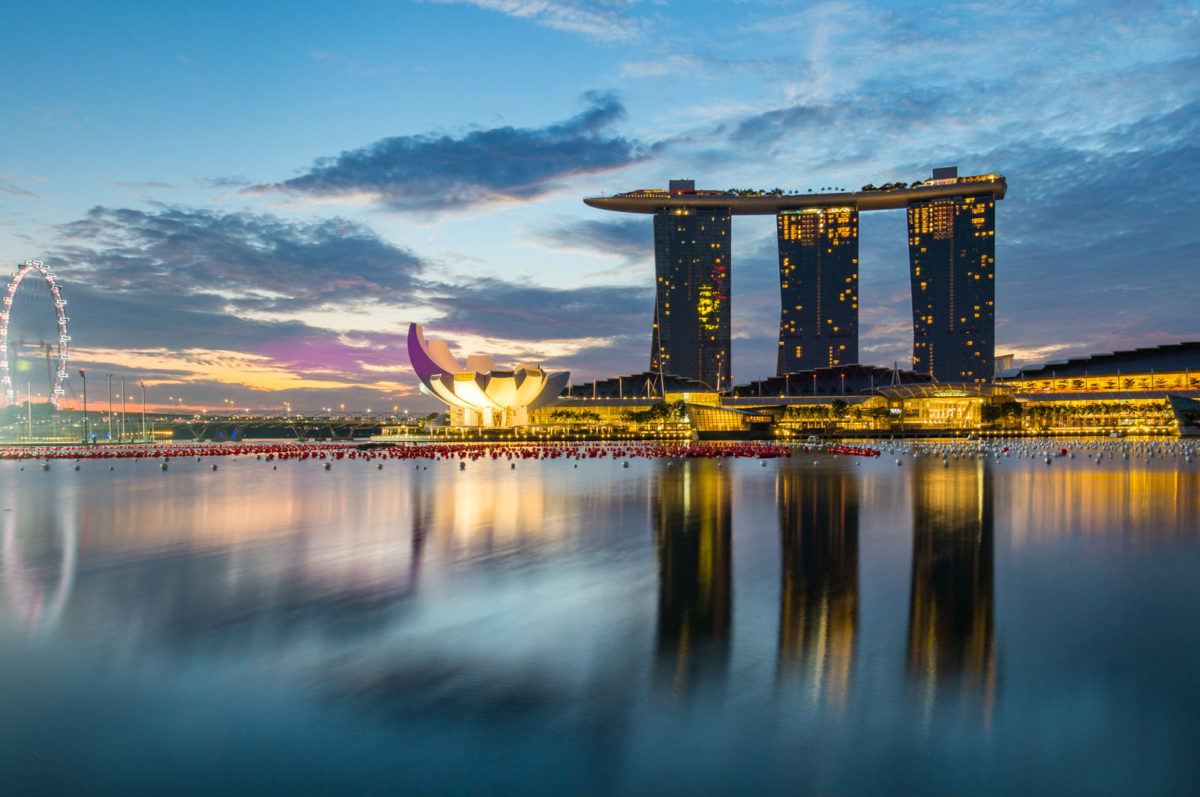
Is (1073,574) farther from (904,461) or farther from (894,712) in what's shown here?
(904,461)

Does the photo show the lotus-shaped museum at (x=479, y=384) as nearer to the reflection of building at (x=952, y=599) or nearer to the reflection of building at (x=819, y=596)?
the reflection of building at (x=819, y=596)

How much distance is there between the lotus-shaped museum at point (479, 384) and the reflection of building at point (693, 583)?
6964 cm

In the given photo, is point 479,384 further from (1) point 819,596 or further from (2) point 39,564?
(1) point 819,596

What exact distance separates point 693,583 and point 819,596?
2.28 meters

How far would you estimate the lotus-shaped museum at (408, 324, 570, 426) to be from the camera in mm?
96562

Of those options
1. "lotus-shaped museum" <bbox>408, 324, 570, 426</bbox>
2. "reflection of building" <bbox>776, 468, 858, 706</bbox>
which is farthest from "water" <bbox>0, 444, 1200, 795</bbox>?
"lotus-shaped museum" <bbox>408, 324, 570, 426</bbox>

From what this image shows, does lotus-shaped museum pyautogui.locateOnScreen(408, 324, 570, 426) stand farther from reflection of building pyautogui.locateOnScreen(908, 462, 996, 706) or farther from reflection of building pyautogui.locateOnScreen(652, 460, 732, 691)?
reflection of building pyautogui.locateOnScreen(908, 462, 996, 706)

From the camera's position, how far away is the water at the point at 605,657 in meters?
6.99

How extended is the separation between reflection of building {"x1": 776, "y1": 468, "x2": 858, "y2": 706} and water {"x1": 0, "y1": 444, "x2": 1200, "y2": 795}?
0.07 m

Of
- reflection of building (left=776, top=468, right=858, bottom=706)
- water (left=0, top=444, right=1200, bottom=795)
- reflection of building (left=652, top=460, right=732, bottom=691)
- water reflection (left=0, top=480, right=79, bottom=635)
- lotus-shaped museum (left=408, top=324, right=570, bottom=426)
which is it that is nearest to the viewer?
water (left=0, top=444, right=1200, bottom=795)

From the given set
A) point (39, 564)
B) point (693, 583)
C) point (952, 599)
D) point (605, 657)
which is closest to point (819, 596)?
point (952, 599)

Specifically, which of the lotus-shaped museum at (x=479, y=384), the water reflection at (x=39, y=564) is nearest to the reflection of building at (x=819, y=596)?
the water reflection at (x=39, y=564)

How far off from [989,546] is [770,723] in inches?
518

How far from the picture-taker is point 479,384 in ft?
Answer: 319
